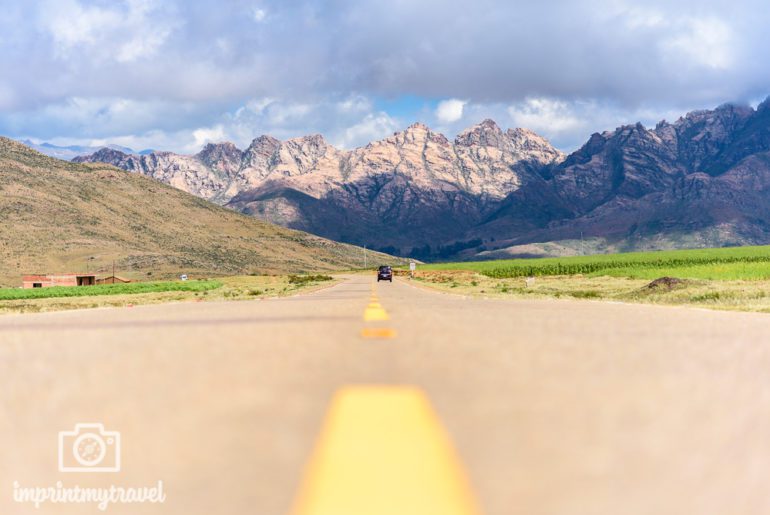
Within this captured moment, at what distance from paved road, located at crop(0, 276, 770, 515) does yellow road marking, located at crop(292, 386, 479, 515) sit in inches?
5.3

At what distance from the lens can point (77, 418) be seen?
6805 millimetres

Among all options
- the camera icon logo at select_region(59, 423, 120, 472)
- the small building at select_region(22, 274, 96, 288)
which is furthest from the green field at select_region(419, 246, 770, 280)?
the small building at select_region(22, 274, 96, 288)

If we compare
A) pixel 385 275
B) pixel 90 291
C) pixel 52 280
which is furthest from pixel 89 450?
pixel 52 280

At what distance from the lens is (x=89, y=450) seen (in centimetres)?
563

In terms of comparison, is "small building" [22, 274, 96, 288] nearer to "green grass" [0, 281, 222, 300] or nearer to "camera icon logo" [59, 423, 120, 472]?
"green grass" [0, 281, 222, 300]

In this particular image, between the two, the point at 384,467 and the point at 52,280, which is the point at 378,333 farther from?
the point at 52,280

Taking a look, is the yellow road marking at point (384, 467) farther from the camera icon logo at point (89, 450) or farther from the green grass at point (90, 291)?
the green grass at point (90, 291)

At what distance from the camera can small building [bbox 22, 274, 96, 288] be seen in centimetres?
11175

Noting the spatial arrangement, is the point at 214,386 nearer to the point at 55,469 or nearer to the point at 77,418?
the point at 77,418

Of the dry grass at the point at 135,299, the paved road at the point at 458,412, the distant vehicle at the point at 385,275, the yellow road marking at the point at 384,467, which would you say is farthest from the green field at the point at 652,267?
the yellow road marking at the point at 384,467

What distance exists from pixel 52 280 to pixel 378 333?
108627 millimetres

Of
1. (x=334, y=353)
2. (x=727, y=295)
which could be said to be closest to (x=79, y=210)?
(x=727, y=295)

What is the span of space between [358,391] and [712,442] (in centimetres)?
354

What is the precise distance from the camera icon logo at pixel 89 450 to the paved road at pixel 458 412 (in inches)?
3.5
